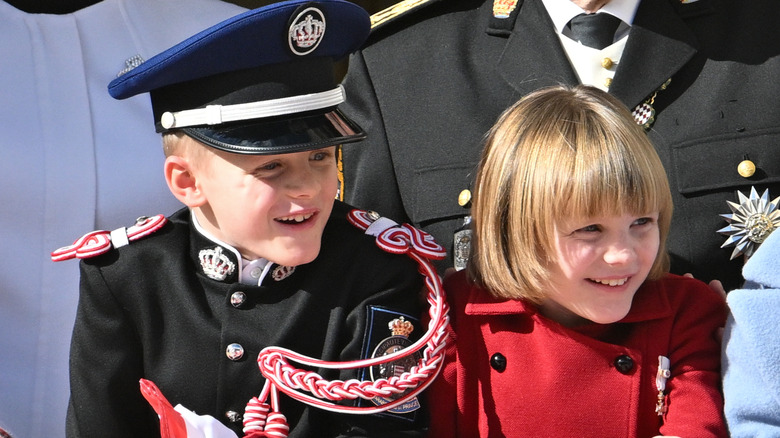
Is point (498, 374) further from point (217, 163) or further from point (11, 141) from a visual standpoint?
point (11, 141)

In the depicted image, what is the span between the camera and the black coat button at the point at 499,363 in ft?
6.14

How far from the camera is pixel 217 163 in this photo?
1.77 metres

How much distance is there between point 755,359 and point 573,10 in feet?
2.93

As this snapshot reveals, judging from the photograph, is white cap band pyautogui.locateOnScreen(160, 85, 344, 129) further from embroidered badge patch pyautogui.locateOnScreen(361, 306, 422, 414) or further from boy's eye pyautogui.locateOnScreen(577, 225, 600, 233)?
boy's eye pyautogui.locateOnScreen(577, 225, 600, 233)

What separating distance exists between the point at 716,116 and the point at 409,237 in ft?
2.30

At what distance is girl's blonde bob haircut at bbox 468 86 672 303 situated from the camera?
173 centimetres

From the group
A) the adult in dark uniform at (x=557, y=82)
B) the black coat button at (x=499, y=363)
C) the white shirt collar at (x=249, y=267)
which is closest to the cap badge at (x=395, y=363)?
the black coat button at (x=499, y=363)

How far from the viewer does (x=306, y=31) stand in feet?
5.90

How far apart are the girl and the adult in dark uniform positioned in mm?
319

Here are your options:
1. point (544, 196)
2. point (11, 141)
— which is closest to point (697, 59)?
point (544, 196)

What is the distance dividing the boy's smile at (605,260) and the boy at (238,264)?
296 millimetres

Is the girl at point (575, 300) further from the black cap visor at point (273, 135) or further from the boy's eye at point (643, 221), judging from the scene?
the black cap visor at point (273, 135)

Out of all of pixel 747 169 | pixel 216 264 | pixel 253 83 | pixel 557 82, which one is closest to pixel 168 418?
pixel 216 264

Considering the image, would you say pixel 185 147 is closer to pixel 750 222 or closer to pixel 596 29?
→ pixel 596 29
